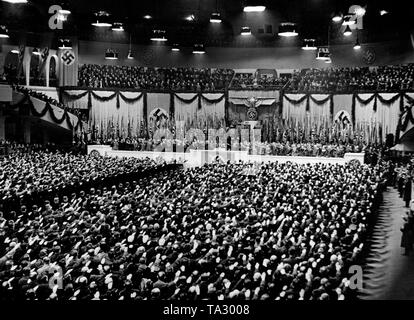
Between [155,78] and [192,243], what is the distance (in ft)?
104

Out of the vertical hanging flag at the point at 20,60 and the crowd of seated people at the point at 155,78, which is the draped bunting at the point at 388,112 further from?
the vertical hanging flag at the point at 20,60

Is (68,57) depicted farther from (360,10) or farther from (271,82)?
(360,10)

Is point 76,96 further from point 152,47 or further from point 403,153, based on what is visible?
point 403,153

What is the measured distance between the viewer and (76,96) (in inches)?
1565

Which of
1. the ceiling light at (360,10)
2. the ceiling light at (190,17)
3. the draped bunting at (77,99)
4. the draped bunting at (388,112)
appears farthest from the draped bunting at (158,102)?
the ceiling light at (360,10)

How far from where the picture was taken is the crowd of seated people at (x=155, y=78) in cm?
4106

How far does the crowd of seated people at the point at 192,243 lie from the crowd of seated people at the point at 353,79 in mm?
18557

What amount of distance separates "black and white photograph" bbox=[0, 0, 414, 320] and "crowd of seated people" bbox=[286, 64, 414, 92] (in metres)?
0.16

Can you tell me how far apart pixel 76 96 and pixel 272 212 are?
27308mm

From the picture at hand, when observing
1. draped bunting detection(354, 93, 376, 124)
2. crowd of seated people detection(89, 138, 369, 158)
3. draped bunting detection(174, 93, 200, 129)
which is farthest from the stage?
draped bunting detection(174, 93, 200, 129)

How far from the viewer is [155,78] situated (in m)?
42.4

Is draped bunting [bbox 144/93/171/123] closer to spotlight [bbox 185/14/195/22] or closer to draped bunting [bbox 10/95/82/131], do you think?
draped bunting [bbox 10/95/82/131]

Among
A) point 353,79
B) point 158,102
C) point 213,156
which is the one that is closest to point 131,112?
point 158,102
